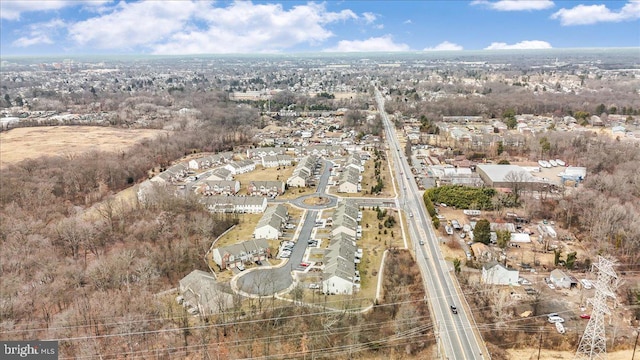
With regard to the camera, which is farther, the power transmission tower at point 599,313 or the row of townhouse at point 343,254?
the row of townhouse at point 343,254

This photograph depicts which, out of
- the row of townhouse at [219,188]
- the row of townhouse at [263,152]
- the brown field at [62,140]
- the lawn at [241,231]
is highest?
the brown field at [62,140]

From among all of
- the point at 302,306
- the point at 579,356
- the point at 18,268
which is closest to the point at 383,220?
the point at 302,306

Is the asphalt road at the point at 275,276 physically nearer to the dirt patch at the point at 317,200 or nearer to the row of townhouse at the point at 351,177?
the dirt patch at the point at 317,200

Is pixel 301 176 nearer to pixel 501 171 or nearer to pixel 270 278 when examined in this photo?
pixel 270 278

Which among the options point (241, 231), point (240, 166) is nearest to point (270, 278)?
point (241, 231)

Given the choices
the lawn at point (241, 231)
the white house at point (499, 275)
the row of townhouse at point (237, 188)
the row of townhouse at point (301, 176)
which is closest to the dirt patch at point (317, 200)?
the row of townhouse at point (237, 188)
